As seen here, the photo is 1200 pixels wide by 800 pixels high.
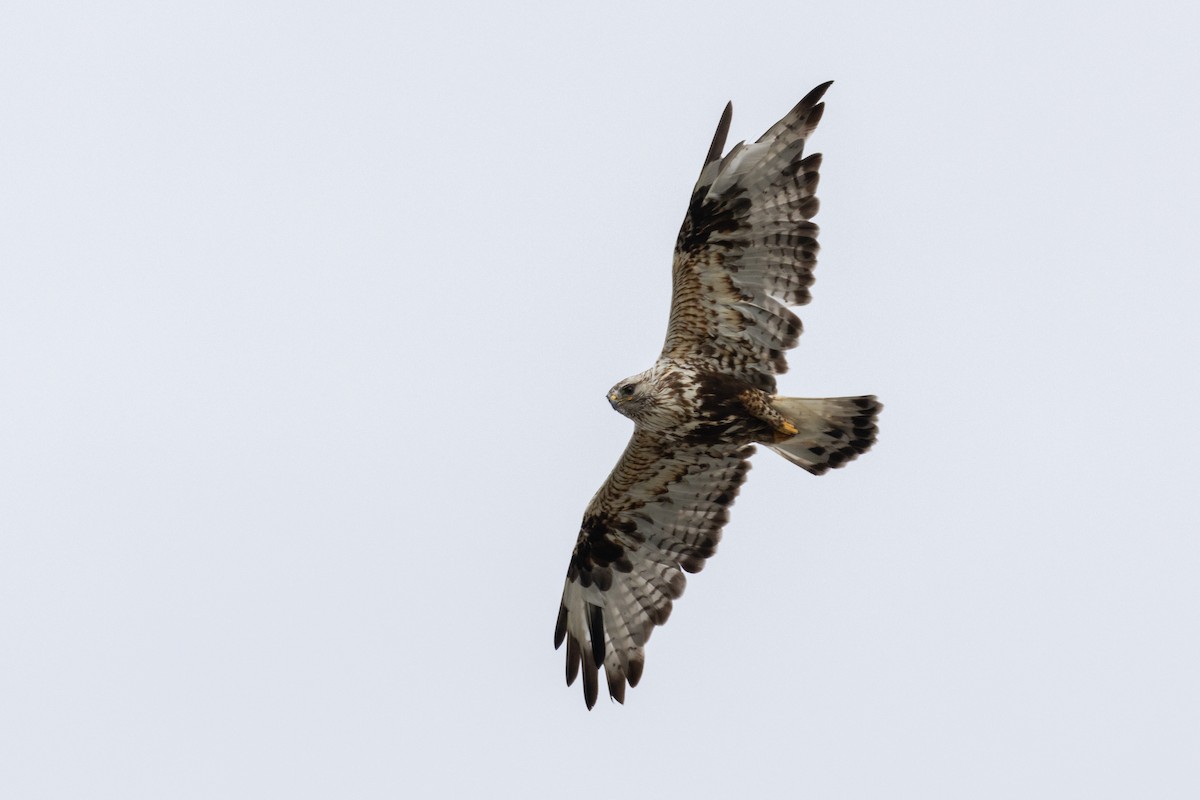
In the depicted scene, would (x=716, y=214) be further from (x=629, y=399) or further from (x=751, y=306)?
(x=629, y=399)

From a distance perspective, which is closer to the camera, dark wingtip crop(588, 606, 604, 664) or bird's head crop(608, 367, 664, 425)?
bird's head crop(608, 367, 664, 425)

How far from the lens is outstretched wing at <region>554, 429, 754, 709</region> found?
13758mm

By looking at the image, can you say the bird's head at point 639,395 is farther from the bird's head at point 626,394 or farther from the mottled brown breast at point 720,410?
the mottled brown breast at point 720,410

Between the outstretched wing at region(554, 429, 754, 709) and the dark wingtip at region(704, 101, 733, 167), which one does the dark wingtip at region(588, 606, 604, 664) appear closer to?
the outstretched wing at region(554, 429, 754, 709)

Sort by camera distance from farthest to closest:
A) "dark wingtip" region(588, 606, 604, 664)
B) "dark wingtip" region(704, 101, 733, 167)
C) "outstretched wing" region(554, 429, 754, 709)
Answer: "dark wingtip" region(588, 606, 604, 664) < "outstretched wing" region(554, 429, 754, 709) < "dark wingtip" region(704, 101, 733, 167)

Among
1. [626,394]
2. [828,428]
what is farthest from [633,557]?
[828,428]

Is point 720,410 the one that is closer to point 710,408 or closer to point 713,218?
point 710,408

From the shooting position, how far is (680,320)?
1286 cm

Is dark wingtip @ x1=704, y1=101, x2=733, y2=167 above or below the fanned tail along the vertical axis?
above

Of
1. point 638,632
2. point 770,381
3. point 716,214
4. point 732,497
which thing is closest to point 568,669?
point 638,632

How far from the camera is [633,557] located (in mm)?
14047

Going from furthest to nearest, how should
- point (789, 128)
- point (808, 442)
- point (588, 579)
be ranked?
point (588, 579)
point (808, 442)
point (789, 128)

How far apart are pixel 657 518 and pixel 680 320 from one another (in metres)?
1.89

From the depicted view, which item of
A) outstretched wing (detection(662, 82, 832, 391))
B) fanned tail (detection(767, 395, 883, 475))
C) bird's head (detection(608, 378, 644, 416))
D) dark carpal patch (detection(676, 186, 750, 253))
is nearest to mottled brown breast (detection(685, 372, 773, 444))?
outstretched wing (detection(662, 82, 832, 391))
